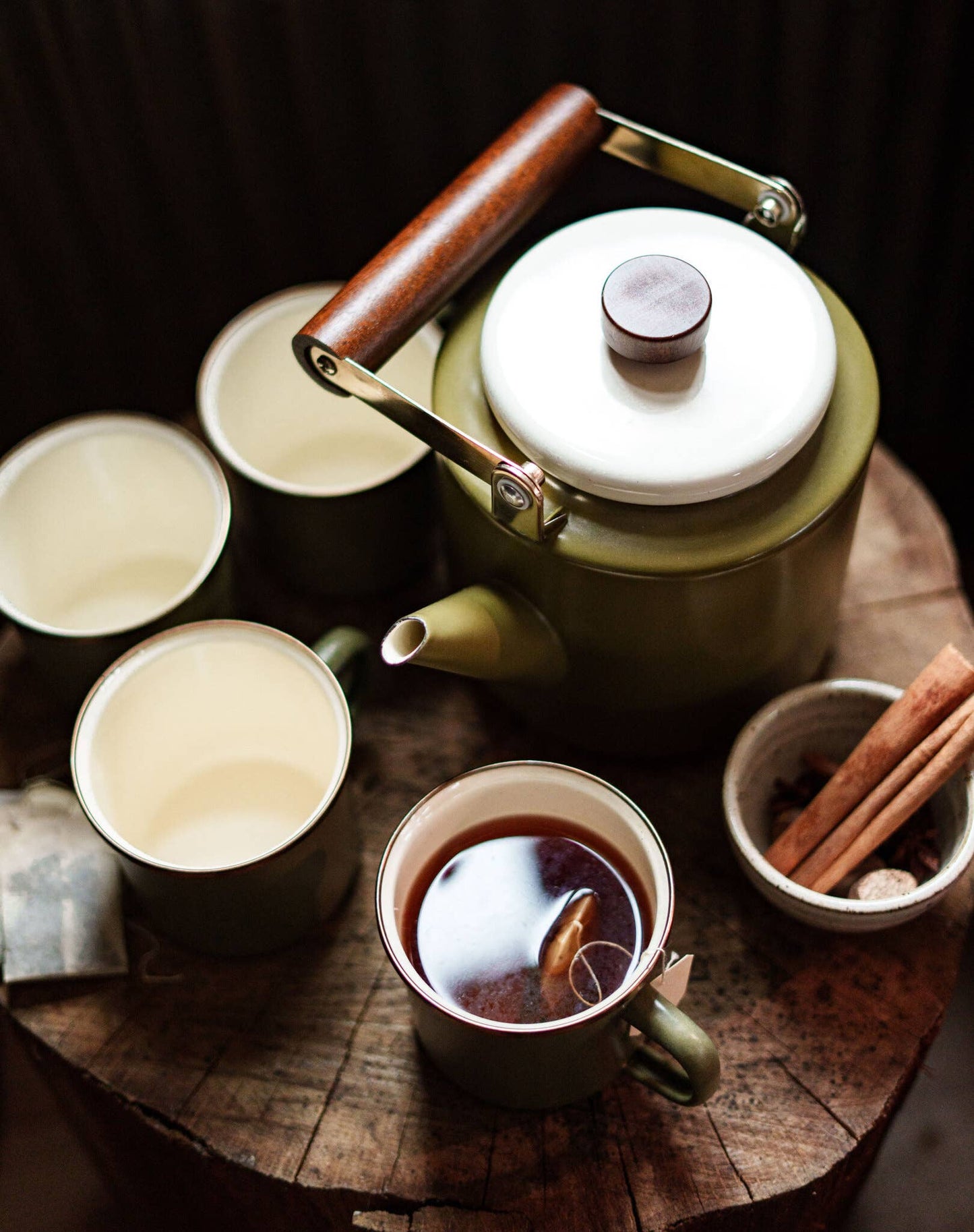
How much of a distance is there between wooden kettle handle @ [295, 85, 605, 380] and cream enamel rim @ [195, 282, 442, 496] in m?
0.08

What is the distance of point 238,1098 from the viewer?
870mm

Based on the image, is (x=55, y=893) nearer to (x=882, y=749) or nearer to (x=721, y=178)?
(x=882, y=749)

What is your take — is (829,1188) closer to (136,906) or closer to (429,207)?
(136,906)

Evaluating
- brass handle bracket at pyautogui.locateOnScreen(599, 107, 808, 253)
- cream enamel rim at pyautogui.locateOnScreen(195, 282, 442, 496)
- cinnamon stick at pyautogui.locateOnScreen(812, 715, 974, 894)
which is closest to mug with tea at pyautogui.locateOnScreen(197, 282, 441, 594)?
cream enamel rim at pyautogui.locateOnScreen(195, 282, 442, 496)

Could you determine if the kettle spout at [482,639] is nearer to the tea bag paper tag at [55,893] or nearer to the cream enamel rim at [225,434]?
the cream enamel rim at [225,434]

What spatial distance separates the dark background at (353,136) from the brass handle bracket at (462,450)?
1.91 ft

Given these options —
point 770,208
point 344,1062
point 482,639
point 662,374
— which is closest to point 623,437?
point 662,374

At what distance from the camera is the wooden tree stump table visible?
2.72 ft

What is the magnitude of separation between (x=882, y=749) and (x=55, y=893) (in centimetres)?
63

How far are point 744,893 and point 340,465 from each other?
0.53m

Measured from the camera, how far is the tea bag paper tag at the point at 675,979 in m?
0.81

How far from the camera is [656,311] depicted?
2.68 feet

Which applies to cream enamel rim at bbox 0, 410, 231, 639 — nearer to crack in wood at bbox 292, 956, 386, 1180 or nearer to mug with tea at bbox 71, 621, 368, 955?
mug with tea at bbox 71, 621, 368, 955

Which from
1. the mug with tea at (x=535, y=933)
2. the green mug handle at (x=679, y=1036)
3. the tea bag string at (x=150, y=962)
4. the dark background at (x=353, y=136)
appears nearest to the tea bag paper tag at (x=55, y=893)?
the tea bag string at (x=150, y=962)
